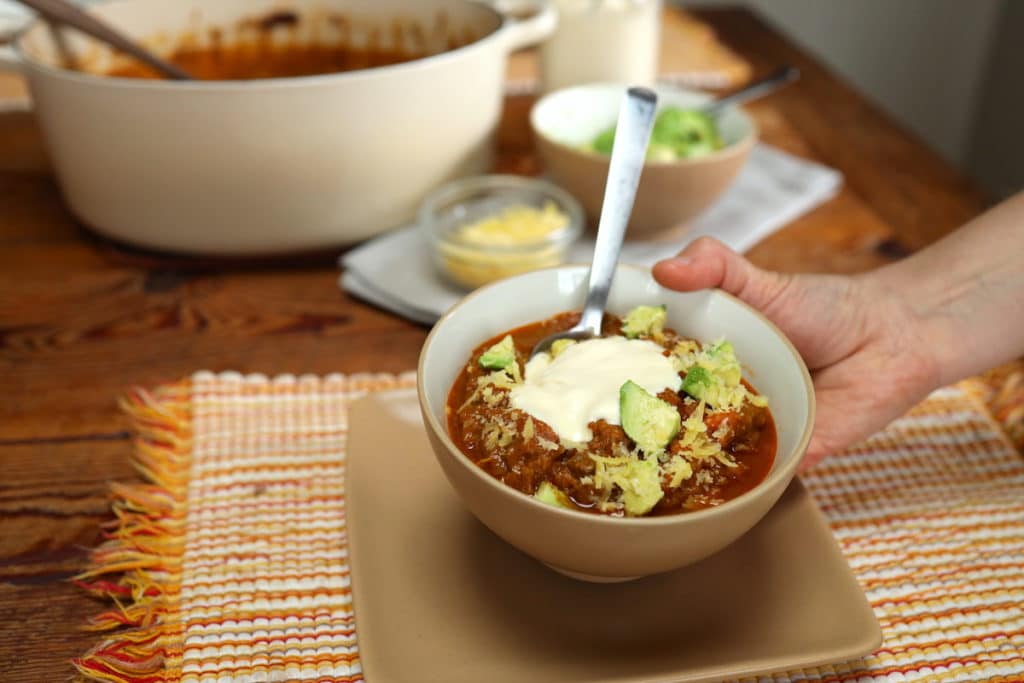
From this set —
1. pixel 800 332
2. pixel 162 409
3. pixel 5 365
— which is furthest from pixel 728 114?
pixel 5 365

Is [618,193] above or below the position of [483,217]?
above

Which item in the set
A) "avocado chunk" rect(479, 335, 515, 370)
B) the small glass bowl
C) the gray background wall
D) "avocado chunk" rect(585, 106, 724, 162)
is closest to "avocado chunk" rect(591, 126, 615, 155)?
"avocado chunk" rect(585, 106, 724, 162)

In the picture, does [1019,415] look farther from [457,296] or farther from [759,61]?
[759,61]

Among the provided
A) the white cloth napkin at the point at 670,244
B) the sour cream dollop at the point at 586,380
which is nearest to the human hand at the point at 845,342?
the sour cream dollop at the point at 586,380

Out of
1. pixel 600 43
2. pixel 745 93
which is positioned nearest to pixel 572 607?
pixel 745 93

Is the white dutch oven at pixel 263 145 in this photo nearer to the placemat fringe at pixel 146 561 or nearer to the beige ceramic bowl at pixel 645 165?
the beige ceramic bowl at pixel 645 165

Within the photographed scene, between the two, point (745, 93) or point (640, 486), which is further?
point (745, 93)

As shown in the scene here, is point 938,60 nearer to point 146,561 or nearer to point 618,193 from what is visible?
point 618,193
